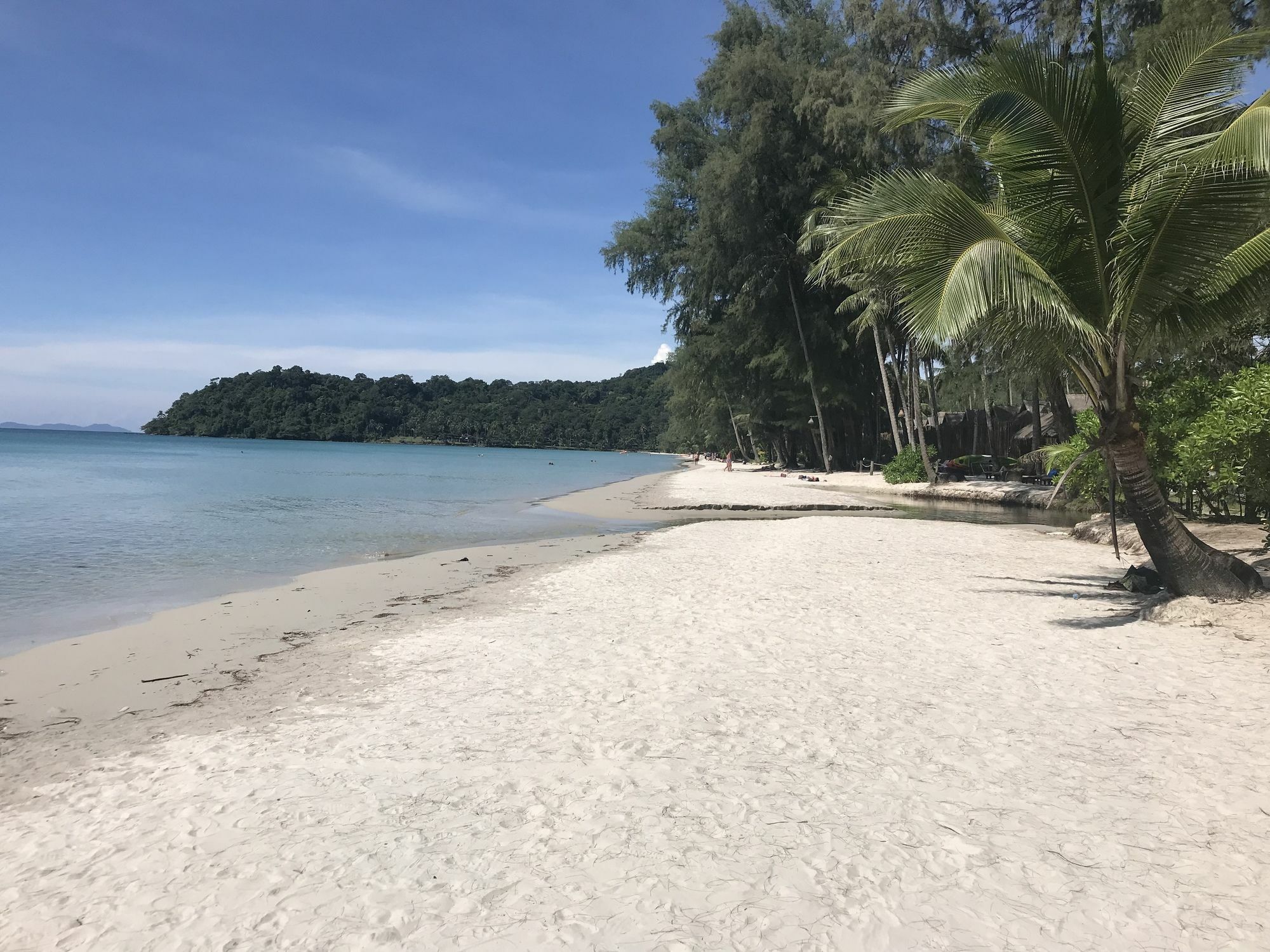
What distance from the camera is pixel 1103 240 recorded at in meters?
7.05

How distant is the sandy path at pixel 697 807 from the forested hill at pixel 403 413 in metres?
126

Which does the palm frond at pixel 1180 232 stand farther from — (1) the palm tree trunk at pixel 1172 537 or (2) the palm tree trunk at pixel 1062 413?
(2) the palm tree trunk at pixel 1062 413

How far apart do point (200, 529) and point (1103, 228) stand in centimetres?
1825

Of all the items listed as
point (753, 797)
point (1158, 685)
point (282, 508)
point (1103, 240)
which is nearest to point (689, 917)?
point (753, 797)

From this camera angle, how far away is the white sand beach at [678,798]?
9.23 feet

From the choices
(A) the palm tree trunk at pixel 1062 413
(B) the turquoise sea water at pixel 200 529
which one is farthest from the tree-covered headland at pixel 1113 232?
(B) the turquoise sea water at pixel 200 529

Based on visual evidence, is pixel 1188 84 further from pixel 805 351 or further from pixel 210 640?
pixel 805 351

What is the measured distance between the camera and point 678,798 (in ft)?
12.3

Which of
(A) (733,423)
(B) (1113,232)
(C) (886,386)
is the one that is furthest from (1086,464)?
(A) (733,423)

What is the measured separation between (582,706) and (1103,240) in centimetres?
646

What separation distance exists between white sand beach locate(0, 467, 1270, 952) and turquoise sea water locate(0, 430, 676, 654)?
16.1 feet

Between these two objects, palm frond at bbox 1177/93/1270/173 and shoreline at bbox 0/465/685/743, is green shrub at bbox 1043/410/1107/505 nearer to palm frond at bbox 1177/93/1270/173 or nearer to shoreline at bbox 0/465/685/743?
palm frond at bbox 1177/93/1270/173

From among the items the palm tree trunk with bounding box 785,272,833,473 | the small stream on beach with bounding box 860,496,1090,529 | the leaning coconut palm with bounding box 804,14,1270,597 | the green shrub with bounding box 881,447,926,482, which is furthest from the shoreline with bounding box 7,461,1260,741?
the palm tree trunk with bounding box 785,272,833,473

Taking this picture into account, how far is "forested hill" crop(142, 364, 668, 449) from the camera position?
137m
